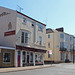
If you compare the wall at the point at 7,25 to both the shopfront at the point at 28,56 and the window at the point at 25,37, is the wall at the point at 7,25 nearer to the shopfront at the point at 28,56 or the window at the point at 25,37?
the shopfront at the point at 28,56

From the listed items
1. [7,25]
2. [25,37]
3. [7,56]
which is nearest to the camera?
[7,56]

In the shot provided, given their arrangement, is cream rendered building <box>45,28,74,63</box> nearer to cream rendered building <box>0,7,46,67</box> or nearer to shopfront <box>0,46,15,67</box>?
cream rendered building <box>0,7,46,67</box>

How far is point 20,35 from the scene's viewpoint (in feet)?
85.4

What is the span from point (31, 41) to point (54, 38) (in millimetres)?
21846

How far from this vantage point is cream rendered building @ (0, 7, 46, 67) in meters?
25.3

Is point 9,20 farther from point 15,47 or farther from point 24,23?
point 15,47

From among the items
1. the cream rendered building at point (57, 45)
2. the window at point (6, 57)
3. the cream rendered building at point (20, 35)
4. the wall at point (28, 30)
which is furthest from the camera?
the cream rendered building at point (57, 45)

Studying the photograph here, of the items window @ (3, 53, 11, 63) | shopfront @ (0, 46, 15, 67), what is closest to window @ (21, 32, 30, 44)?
shopfront @ (0, 46, 15, 67)

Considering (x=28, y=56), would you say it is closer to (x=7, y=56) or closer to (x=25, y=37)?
(x=25, y=37)

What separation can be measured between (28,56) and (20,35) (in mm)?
4829

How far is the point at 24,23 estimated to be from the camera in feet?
89.5

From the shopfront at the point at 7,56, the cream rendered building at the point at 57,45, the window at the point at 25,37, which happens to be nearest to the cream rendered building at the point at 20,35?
the window at the point at 25,37

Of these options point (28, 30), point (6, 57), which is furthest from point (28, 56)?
point (6, 57)

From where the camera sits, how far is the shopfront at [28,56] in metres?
25.6
